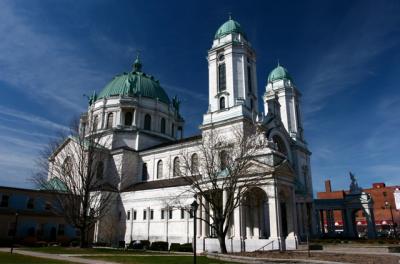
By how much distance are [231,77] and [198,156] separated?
453 inches

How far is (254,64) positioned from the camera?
49.9 meters

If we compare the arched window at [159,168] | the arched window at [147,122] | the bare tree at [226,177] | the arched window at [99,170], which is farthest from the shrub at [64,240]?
the arched window at [147,122]

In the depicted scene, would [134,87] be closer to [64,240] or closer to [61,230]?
[61,230]

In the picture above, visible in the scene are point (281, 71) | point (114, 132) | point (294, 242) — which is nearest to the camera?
point (294, 242)

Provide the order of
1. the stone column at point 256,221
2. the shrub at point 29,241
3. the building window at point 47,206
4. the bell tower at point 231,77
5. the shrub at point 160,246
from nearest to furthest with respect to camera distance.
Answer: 1. the stone column at point 256,221
2. the shrub at point 160,246
3. the shrub at point 29,241
4. the bell tower at point 231,77
5. the building window at point 47,206

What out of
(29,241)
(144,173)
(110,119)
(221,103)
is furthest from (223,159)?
(110,119)

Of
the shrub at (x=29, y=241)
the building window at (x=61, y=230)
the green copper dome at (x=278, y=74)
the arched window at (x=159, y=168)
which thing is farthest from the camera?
the green copper dome at (x=278, y=74)

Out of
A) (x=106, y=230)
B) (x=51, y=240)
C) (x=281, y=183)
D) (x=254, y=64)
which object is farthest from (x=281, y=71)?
(x=51, y=240)

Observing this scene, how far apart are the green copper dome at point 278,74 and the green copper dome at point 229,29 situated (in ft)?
47.0

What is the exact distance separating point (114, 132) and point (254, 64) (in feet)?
81.9

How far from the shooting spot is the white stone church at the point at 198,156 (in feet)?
112

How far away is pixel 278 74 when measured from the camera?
62094 mm

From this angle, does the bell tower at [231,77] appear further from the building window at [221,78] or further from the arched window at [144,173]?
the arched window at [144,173]

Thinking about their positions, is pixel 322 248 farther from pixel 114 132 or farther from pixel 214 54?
pixel 114 132
